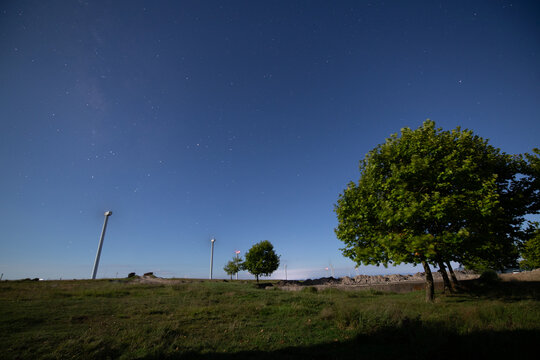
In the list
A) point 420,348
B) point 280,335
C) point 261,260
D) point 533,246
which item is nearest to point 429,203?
point 420,348

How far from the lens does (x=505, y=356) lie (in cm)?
594

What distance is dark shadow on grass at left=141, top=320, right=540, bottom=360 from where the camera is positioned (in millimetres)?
6332

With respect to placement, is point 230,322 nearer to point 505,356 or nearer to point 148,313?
point 148,313

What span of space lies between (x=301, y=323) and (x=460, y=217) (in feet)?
35.3

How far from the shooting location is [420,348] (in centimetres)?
694

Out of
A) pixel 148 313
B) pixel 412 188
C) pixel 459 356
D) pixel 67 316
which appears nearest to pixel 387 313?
Answer: pixel 459 356

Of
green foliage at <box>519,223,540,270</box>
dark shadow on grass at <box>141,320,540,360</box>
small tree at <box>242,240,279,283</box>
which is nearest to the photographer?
dark shadow on grass at <box>141,320,540,360</box>

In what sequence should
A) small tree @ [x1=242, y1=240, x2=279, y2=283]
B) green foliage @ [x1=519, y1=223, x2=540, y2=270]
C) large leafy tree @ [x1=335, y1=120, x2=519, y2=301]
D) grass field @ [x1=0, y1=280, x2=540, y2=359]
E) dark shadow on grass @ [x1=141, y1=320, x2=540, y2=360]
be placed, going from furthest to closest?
small tree @ [x1=242, y1=240, x2=279, y2=283] → green foliage @ [x1=519, y1=223, x2=540, y2=270] → large leafy tree @ [x1=335, y1=120, x2=519, y2=301] → grass field @ [x1=0, y1=280, x2=540, y2=359] → dark shadow on grass @ [x1=141, y1=320, x2=540, y2=360]

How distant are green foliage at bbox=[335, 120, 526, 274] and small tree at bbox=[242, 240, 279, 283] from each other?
4494cm

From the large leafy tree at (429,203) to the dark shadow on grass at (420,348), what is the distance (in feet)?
14.3

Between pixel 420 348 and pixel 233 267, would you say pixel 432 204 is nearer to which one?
pixel 420 348

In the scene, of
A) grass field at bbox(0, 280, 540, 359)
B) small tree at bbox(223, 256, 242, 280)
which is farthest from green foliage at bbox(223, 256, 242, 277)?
grass field at bbox(0, 280, 540, 359)

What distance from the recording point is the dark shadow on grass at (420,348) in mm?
6332

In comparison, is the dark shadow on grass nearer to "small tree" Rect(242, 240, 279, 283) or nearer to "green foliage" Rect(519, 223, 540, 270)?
"green foliage" Rect(519, 223, 540, 270)
